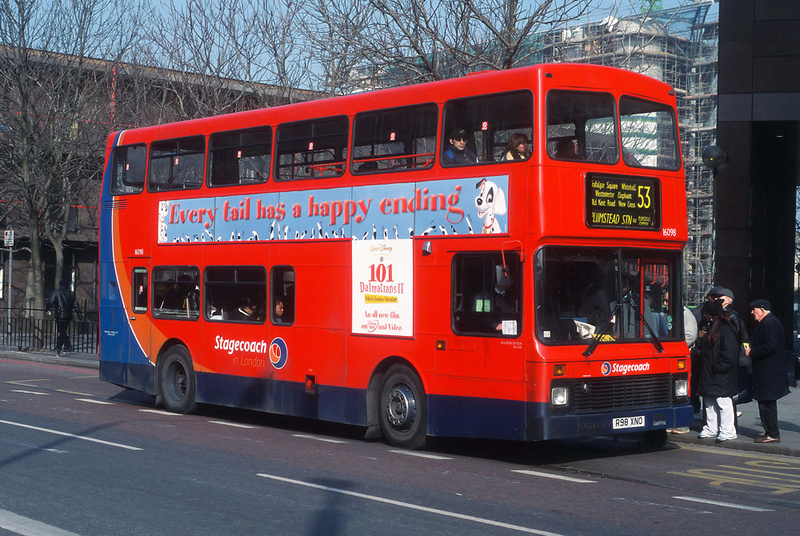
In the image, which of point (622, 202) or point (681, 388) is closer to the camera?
point (622, 202)

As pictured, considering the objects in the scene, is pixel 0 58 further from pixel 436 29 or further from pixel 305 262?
pixel 305 262

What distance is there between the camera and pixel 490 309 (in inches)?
442

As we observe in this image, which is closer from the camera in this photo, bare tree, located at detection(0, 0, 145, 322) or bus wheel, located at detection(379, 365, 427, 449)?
bus wheel, located at detection(379, 365, 427, 449)

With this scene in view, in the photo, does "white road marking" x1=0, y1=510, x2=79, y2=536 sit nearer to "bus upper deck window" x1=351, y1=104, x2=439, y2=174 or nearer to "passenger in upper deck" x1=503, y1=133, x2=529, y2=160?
"passenger in upper deck" x1=503, y1=133, x2=529, y2=160

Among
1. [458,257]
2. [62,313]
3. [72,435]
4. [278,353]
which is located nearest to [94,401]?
[278,353]

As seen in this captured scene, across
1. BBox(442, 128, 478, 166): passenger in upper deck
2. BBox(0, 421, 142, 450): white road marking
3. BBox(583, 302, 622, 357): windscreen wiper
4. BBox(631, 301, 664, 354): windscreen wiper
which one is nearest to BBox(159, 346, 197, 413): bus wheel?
BBox(0, 421, 142, 450): white road marking

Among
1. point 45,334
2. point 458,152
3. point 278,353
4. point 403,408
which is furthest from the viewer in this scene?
point 45,334

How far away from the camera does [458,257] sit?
456 inches

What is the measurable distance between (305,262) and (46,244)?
96.5 ft

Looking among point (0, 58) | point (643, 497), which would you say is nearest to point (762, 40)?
point (643, 497)

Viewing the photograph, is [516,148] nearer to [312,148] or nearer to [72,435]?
[312,148]

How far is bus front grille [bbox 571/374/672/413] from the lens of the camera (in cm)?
1095

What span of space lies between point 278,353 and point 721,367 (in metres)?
5.67

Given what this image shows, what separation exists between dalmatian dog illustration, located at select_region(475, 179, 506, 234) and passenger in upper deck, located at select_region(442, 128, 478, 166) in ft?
1.24
